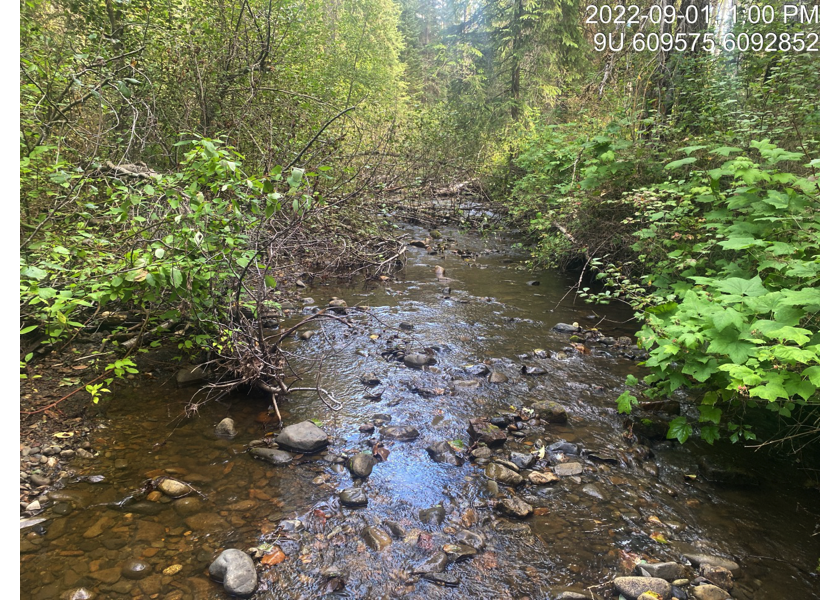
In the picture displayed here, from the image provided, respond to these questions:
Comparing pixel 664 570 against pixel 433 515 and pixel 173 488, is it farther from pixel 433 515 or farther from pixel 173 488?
pixel 173 488

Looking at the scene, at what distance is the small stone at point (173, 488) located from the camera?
3.05m

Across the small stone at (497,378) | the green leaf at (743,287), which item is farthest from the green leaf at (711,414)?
the small stone at (497,378)

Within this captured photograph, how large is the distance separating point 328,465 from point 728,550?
2.82m

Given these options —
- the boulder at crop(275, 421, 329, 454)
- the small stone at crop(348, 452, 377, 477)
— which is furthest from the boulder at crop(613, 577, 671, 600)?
the boulder at crop(275, 421, 329, 454)

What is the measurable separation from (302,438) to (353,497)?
0.78 metres

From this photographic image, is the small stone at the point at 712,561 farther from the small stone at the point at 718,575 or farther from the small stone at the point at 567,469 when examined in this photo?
the small stone at the point at 567,469

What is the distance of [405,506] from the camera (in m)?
3.10

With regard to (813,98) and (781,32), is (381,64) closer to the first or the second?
(781,32)

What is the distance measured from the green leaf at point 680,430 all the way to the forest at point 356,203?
0.07 feet

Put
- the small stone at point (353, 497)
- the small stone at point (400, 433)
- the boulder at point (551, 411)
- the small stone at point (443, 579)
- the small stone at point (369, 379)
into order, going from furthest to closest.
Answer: the small stone at point (369, 379) → the boulder at point (551, 411) → the small stone at point (400, 433) → the small stone at point (353, 497) → the small stone at point (443, 579)

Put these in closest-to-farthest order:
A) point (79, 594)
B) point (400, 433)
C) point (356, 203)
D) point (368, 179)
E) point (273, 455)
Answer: point (79, 594)
point (273, 455)
point (400, 433)
point (368, 179)
point (356, 203)

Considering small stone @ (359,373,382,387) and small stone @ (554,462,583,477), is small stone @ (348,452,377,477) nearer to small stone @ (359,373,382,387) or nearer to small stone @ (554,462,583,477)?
small stone @ (359,373,382,387)

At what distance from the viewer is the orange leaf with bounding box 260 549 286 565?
8.49ft

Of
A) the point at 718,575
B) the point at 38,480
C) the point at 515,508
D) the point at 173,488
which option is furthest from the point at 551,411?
the point at 38,480
